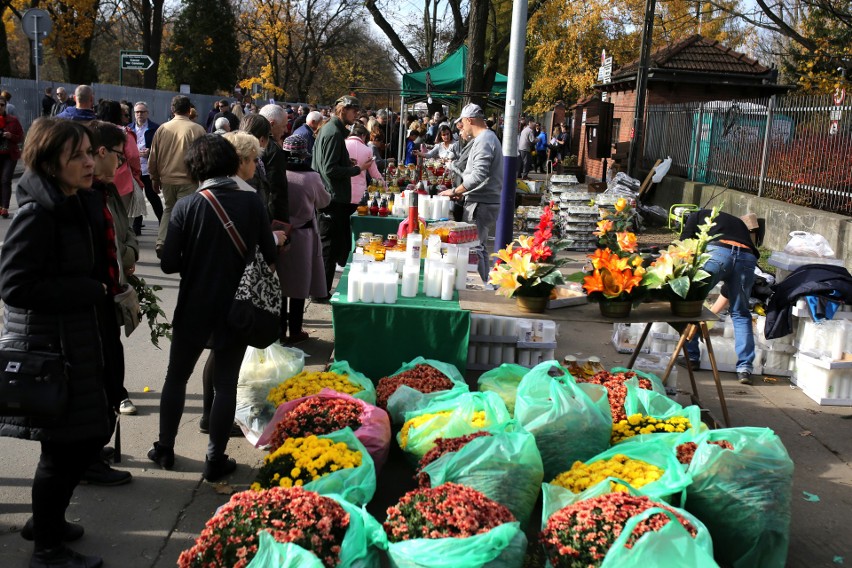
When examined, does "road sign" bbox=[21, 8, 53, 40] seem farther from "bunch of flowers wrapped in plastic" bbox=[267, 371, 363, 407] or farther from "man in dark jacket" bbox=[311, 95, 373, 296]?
"bunch of flowers wrapped in plastic" bbox=[267, 371, 363, 407]

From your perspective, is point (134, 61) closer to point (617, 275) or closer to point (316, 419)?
point (617, 275)

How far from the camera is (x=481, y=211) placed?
810 centimetres

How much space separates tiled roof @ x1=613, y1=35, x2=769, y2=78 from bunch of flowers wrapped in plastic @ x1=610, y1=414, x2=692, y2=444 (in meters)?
16.8

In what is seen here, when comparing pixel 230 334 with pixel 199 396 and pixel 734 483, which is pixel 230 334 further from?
pixel 734 483

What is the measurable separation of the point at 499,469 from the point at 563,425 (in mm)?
617

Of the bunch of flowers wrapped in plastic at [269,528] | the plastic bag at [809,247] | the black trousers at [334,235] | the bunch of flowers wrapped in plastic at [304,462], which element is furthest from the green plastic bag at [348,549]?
the plastic bag at [809,247]

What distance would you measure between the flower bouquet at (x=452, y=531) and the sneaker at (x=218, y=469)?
1422 millimetres

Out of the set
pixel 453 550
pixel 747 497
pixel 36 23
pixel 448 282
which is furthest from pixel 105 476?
pixel 36 23

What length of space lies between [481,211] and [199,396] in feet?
12.1

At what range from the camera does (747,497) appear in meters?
3.51

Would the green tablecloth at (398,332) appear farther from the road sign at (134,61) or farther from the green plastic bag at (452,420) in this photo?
the road sign at (134,61)

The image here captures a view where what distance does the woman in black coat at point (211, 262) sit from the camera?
3.87m

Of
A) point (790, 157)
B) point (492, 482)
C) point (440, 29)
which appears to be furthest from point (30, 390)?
point (440, 29)

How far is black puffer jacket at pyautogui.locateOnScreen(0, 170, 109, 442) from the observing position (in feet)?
9.71
